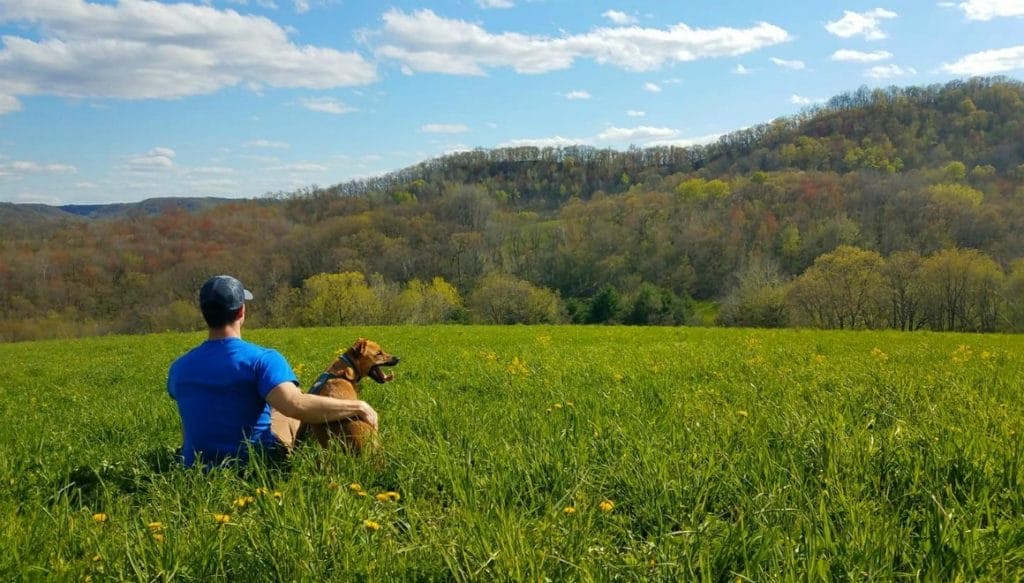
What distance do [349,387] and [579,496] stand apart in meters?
2.51

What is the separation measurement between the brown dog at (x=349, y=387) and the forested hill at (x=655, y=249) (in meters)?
46.2

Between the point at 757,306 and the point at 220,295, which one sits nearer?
the point at 220,295

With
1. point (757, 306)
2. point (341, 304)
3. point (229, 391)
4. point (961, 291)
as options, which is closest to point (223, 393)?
point (229, 391)

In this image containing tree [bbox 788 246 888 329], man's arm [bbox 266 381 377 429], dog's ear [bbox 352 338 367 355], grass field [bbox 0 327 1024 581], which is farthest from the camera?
tree [bbox 788 246 888 329]

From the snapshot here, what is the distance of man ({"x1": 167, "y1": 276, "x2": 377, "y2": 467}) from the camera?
4.08 meters

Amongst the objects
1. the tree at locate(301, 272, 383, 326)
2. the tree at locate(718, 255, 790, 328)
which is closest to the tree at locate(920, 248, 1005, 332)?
the tree at locate(718, 255, 790, 328)

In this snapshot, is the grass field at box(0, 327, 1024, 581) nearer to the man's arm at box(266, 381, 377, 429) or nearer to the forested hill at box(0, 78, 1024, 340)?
the man's arm at box(266, 381, 377, 429)

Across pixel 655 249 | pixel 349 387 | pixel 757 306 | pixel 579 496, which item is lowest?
pixel 757 306

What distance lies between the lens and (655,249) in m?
89.0

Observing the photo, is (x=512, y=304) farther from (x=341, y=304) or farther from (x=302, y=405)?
(x=302, y=405)

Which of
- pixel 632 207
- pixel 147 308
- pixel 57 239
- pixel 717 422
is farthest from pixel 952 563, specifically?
pixel 57 239

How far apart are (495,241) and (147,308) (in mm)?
49951

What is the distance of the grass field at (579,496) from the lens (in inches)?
93.7

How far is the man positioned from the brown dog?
11cm
